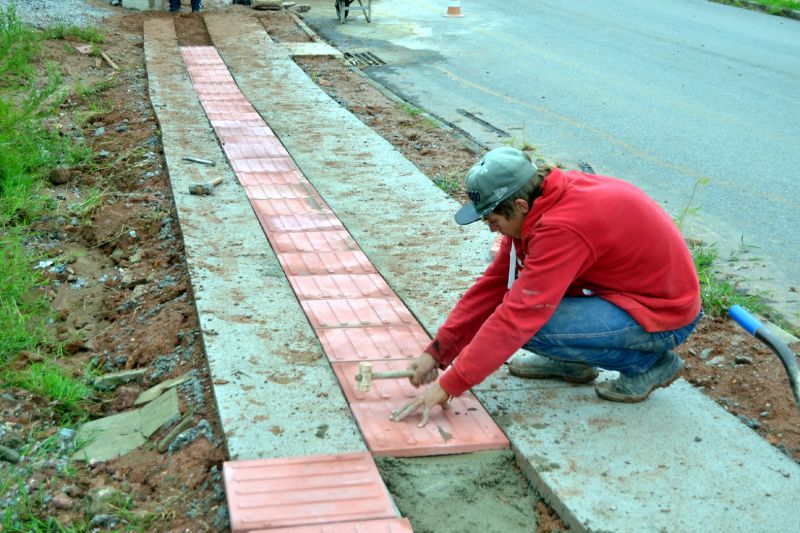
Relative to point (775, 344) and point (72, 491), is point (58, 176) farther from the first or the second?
point (775, 344)

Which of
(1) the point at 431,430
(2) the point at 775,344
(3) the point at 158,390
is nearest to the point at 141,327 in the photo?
(3) the point at 158,390

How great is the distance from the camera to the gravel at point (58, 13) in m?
12.6

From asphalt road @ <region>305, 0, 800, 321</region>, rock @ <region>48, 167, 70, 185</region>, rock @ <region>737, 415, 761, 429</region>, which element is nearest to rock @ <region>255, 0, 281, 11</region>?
asphalt road @ <region>305, 0, 800, 321</region>

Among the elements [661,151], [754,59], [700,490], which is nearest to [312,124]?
[661,151]

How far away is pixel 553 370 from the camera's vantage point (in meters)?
3.93

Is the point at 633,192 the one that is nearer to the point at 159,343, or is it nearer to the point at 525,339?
the point at 525,339

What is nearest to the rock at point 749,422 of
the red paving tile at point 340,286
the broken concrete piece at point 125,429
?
the red paving tile at point 340,286

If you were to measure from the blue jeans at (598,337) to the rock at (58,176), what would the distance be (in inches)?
173

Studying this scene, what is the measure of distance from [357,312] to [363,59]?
7956 mm

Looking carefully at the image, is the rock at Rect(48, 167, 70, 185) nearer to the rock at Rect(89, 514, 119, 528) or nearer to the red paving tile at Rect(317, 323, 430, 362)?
the red paving tile at Rect(317, 323, 430, 362)

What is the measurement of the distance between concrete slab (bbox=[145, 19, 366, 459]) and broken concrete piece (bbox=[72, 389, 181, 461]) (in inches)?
9.3

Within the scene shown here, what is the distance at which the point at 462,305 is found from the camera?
3.75 m

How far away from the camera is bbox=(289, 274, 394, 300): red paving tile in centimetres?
470

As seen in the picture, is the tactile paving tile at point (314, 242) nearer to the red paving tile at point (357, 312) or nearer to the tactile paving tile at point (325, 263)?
the tactile paving tile at point (325, 263)
